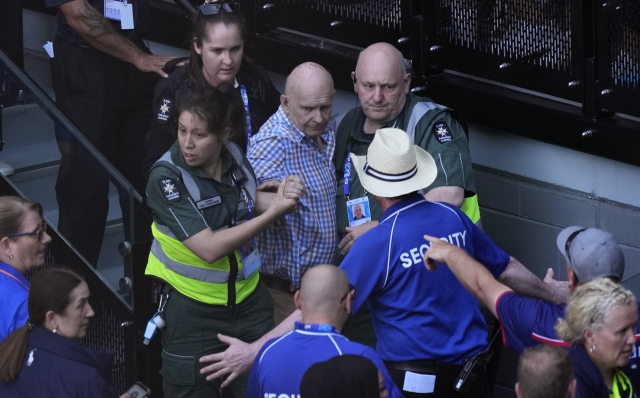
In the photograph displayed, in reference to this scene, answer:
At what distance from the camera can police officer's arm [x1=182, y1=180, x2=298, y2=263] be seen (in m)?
4.64

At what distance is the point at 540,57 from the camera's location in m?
6.02

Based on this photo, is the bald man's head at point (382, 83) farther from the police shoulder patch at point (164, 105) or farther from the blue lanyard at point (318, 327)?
the blue lanyard at point (318, 327)

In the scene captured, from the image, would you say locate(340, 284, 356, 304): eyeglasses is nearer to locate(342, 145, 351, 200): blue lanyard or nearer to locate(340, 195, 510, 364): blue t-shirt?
locate(340, 195, 510, 364): blue t-shirt

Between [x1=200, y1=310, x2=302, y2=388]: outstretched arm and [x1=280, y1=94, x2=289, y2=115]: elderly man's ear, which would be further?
[x1=280, y1=94, x2=289, y2=115]: elderly man's ear

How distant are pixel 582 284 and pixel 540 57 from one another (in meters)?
2.56

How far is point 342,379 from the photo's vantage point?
10.3 ft

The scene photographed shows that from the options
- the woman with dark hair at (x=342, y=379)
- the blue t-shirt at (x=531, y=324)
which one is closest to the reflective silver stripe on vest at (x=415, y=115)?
the blue t-shirt at (x=531, y=324)

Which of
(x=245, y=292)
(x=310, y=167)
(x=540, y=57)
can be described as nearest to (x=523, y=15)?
(x=540, y=57)

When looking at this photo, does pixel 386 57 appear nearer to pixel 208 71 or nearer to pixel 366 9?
pixel 208 71

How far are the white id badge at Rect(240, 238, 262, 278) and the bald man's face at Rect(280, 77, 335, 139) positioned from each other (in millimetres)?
669

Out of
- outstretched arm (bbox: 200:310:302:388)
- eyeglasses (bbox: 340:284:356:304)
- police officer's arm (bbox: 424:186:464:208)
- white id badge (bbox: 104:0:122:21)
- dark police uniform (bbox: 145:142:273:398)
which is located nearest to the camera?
eyeglasses (bbox: 340:284:356:304)

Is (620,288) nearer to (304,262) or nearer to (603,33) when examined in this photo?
(304,262)

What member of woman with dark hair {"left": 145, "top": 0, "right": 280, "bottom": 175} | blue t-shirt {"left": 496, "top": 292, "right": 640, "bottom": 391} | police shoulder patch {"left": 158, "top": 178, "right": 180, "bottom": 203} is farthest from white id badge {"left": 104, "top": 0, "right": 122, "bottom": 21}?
blue t-shirt {"left": 496, "top": 292, "right": 640, "bottom": 391}

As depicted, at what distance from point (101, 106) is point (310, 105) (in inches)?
71.2
